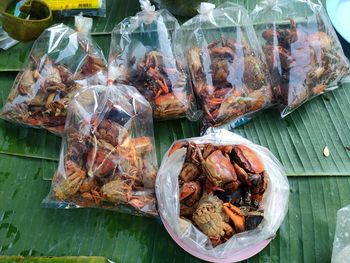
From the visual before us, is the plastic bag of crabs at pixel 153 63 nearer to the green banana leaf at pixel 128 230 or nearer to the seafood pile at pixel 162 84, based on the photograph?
the seafood pile at pixel 162 84

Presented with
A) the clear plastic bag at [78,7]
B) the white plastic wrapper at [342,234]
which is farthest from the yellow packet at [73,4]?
the white plastic wrapper at [342,234]

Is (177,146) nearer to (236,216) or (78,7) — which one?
(236,216)

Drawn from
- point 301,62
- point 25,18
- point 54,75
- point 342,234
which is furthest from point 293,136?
point 25,18

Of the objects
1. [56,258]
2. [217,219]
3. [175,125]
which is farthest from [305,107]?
[56,258]

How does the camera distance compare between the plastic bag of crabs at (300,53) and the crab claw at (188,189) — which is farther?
the plastic bag of crabs at (300,53)

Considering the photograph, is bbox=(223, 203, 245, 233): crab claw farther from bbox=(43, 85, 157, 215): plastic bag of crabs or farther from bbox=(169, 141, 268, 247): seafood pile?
bbox=(43, 85, 157, 215): plastic bag of crabs

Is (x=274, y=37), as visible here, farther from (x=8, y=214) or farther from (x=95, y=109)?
(x=8, y=214)
